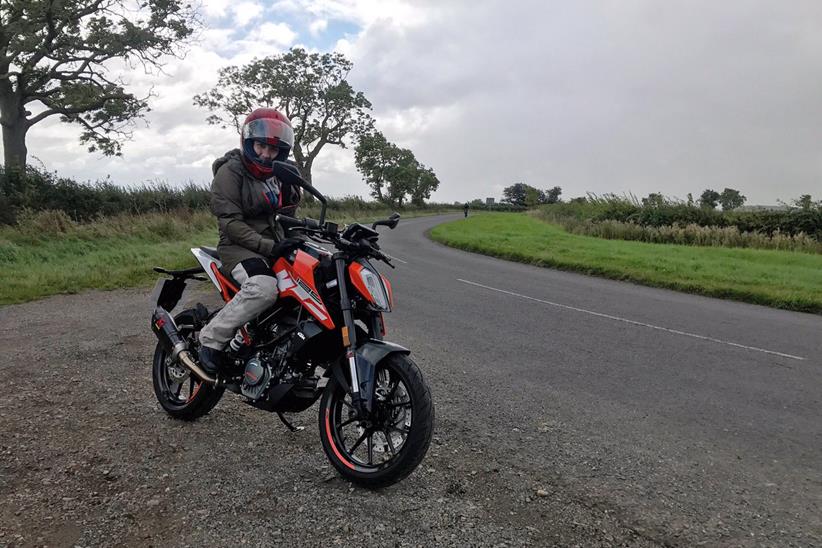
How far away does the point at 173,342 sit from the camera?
4500 mm

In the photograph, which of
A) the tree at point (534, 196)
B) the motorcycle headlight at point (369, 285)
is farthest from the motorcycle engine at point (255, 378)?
the tree at point (534, 196)

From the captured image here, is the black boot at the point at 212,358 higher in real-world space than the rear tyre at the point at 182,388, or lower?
higher

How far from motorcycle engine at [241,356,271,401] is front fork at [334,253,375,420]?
66cm

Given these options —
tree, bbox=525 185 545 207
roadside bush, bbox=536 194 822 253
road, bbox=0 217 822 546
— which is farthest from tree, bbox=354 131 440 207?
road, bbox=0 217 822 546

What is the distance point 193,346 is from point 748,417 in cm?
467

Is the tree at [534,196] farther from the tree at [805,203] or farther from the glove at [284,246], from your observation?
the glove at [284,246]

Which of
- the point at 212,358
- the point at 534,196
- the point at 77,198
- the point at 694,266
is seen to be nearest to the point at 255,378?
the point at 212,358

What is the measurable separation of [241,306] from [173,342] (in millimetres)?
1035

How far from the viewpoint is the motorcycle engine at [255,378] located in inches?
150

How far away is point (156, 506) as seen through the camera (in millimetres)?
3230

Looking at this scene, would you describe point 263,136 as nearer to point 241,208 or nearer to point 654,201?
point 241,208

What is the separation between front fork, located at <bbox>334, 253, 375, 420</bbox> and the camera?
3.36m

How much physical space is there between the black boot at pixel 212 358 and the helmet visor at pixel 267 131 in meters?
1.50

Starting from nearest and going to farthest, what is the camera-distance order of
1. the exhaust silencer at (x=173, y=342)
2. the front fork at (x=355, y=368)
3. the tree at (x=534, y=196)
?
1. the front fork at (x=355, y=368)
2. the exhaust silencer at (x=173, y=342)
3. the tree at (x=534, y=196)
